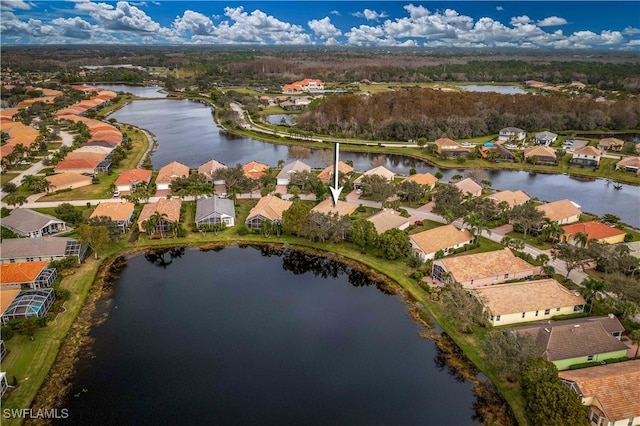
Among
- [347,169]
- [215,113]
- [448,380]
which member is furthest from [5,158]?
[448,380]

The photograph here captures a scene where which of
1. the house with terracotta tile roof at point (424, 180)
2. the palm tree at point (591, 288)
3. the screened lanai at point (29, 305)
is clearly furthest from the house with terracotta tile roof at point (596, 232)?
the screened lanai at point (29, 305)

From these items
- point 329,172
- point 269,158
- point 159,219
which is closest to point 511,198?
point 329,172

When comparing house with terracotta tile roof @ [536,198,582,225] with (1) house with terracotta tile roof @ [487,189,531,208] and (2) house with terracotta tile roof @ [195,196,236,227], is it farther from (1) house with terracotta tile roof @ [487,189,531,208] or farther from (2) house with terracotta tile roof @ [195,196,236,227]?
(2) house with terracotta tile roof @ [195,196,236,227]

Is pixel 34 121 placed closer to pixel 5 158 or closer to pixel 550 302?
pixel 5 158

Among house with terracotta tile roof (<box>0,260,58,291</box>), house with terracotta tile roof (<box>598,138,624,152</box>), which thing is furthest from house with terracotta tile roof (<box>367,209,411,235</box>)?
house with terracotta tile roof (<box>598,138,624,152</box>)

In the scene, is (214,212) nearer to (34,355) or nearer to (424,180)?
(34,355)

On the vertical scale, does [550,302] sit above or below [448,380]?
above
